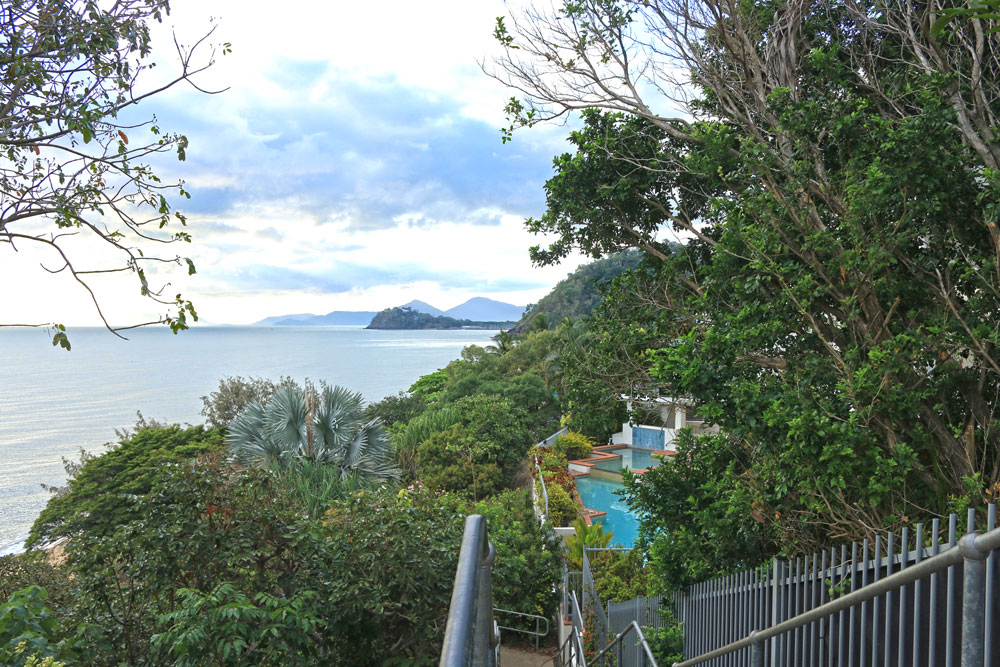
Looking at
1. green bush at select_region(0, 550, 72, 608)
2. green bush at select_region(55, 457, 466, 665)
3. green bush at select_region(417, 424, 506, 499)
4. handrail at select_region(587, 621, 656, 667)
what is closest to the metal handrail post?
green bush at select_region(55, 457, 466, 665)

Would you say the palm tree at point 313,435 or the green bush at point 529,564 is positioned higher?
the palm tree at point 313,435

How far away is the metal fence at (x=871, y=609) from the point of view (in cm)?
157

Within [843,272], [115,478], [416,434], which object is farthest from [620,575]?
[115,478]

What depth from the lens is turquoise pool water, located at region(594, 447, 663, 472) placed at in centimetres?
2220

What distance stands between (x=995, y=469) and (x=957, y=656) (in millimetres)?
3653

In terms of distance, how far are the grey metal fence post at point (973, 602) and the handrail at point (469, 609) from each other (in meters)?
1.19

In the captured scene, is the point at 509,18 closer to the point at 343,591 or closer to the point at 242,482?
the point at 242,482

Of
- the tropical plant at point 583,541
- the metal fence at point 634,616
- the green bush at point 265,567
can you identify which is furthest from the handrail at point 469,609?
the tropical plant at point 583,541

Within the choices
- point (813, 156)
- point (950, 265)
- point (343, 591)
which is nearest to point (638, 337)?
point (813, 156)

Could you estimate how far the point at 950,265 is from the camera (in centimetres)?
593

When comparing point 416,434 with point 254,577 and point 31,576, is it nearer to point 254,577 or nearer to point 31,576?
point 31,576

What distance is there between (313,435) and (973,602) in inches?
521

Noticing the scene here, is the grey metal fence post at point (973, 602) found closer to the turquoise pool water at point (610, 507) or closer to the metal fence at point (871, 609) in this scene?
the metal fence at point (871, 609)

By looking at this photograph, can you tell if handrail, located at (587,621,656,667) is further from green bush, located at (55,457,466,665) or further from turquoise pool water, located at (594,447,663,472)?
turquoise pool water, located at (594,447,663,472)
